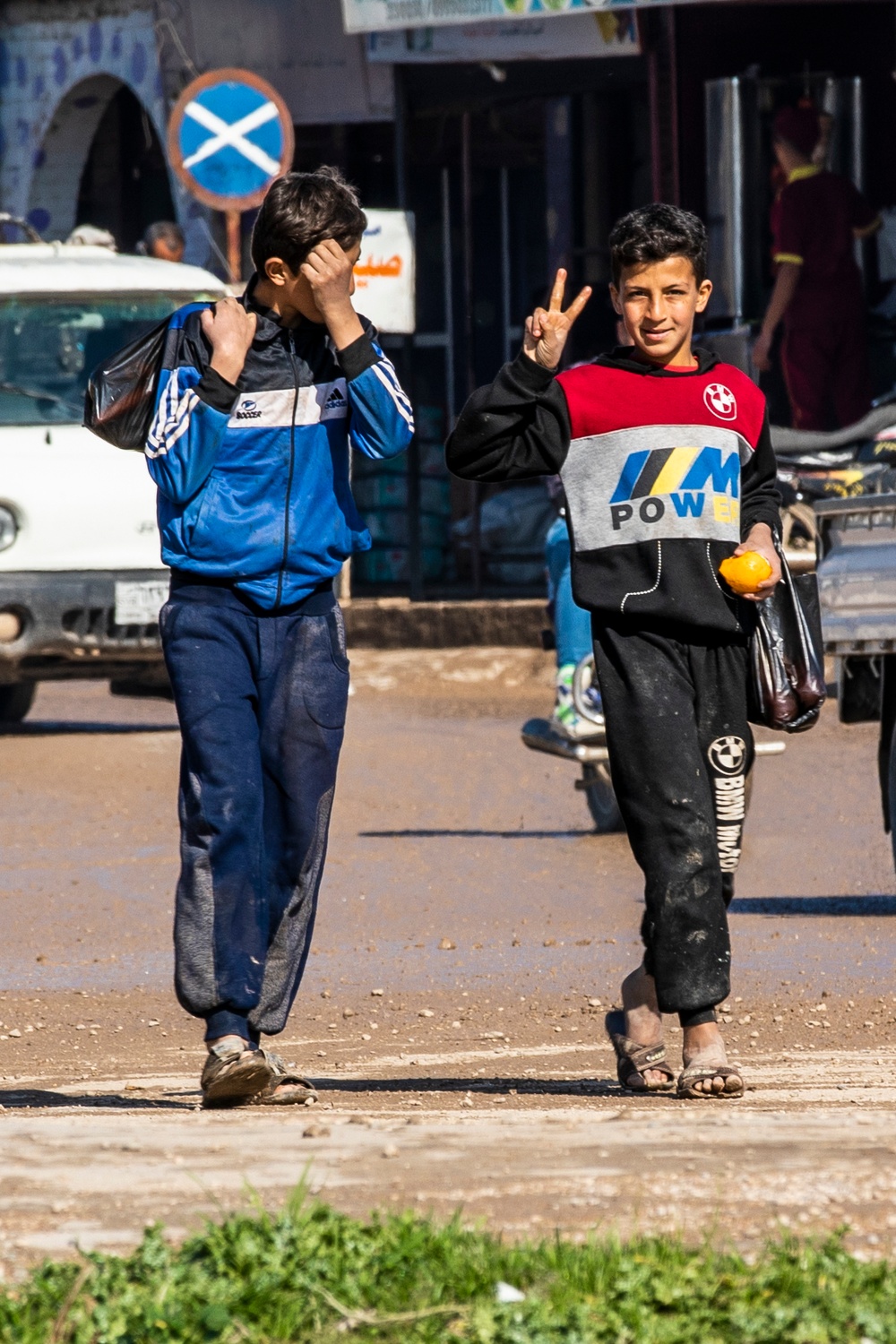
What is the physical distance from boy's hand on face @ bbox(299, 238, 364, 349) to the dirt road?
5.12 ft

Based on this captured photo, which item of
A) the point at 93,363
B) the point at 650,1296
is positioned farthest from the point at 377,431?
the point at 93,363

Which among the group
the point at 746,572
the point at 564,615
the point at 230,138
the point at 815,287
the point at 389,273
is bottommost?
the point at 564,615

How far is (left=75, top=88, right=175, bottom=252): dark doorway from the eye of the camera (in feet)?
69.7

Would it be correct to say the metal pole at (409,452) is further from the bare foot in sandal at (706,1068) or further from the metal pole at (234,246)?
the bare foot in sandal at (706,1068)

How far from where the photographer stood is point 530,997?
274 inches

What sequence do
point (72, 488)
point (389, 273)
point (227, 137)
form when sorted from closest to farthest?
point (72, 488), point (227, 137), point (389, 273)

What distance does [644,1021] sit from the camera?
5164 mm

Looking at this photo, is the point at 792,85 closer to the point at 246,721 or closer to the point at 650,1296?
the point at 246,721

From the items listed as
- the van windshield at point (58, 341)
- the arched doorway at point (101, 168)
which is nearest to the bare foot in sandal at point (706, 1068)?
the van windshield at point (58, 341)

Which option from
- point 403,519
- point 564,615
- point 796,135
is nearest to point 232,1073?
point 564,615

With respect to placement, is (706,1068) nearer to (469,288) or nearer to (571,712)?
(571,712)

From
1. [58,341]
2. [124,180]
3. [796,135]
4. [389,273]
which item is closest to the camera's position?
[58,341]

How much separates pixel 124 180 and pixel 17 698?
856 centimetres

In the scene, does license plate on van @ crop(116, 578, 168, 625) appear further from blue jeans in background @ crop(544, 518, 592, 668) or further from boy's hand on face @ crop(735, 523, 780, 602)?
boy's hand on face @ crop(735, 523, 780, 602)
